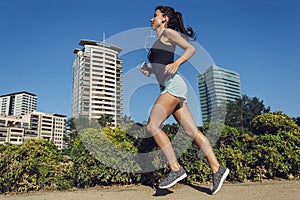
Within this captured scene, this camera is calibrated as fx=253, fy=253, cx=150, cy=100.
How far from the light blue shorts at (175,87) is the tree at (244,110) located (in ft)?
159

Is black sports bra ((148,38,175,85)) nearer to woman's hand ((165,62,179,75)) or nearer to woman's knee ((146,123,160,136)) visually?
woman's hand ((165,62,179,75))

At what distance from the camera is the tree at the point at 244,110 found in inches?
Result: 2035

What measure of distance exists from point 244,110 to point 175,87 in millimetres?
57542

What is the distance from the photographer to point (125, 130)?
4.93 meters

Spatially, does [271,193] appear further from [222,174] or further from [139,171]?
[139,171]

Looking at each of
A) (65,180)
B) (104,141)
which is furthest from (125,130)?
(65,180)

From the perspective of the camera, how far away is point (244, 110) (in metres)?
56.3

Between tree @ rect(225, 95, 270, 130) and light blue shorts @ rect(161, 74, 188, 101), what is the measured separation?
1904 inches

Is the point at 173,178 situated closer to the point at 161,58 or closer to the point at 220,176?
the point at 220,176

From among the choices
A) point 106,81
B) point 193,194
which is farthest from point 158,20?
point 106,81

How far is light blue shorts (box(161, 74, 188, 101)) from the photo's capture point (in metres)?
2.73

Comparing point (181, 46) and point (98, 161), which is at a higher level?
→ point (181, 46)

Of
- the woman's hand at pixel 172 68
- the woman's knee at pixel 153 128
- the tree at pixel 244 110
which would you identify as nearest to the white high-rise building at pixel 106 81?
the woman's knee at pixel 153 128

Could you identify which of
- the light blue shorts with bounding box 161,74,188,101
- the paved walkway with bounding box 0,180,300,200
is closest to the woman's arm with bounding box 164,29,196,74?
the light blue shorts with bounding box 161,74,188,101
